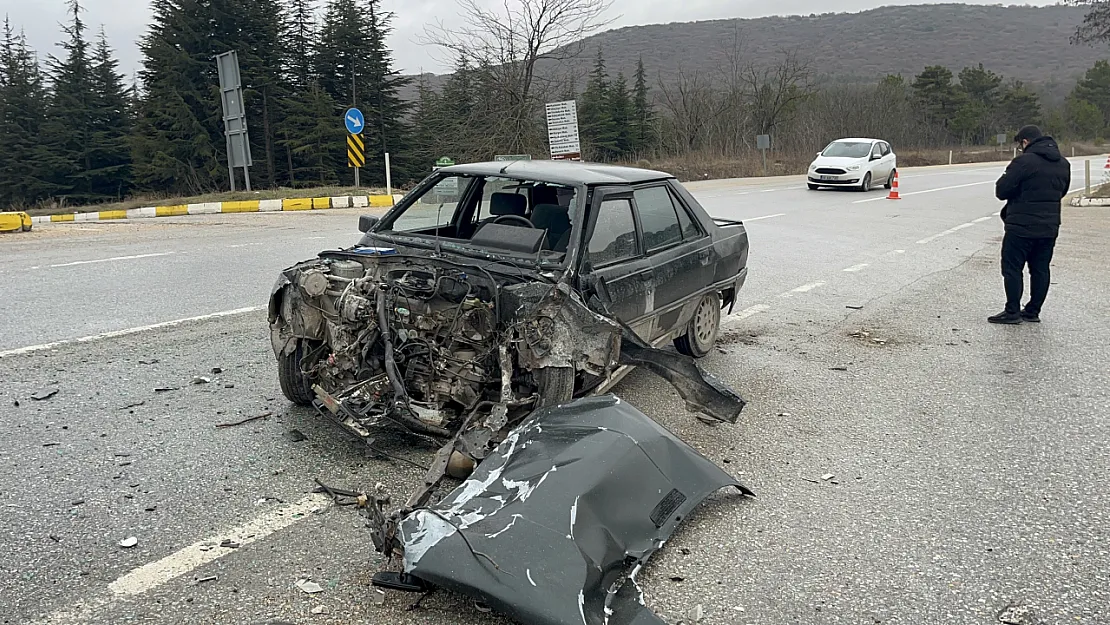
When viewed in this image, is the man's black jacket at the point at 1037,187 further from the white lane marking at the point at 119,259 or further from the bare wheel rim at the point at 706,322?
the white lane marking at the point at 119,259

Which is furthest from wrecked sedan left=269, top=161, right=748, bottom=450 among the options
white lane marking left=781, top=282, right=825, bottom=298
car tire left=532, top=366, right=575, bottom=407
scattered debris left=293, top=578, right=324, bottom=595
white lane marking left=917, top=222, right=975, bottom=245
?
white lane marking left=917, top=222, right=975, bottom=245

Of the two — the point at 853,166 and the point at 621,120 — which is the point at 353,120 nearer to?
the point at 853,166

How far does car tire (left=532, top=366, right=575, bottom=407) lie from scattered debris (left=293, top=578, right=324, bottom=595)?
1446mm

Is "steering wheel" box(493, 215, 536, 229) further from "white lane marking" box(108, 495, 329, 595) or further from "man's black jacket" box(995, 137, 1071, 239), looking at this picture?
"man's black jacket" box(995, 137, 1071, 239)

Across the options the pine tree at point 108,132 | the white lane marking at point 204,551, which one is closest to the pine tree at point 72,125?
the pine tree at point 108,132

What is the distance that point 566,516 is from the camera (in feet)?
9.48

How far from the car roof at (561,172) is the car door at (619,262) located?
0.46 feet

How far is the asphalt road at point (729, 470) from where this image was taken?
2842 mm

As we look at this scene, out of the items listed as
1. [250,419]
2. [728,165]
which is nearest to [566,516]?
[250,419]

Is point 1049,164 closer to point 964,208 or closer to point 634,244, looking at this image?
point 634,244

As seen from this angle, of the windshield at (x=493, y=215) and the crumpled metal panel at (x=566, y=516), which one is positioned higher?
the windshield at (x=493, y=215)

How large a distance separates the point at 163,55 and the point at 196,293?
31.0m

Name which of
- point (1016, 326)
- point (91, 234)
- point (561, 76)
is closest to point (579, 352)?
point (1016, 326)

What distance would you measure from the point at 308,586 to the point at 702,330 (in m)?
3.81
